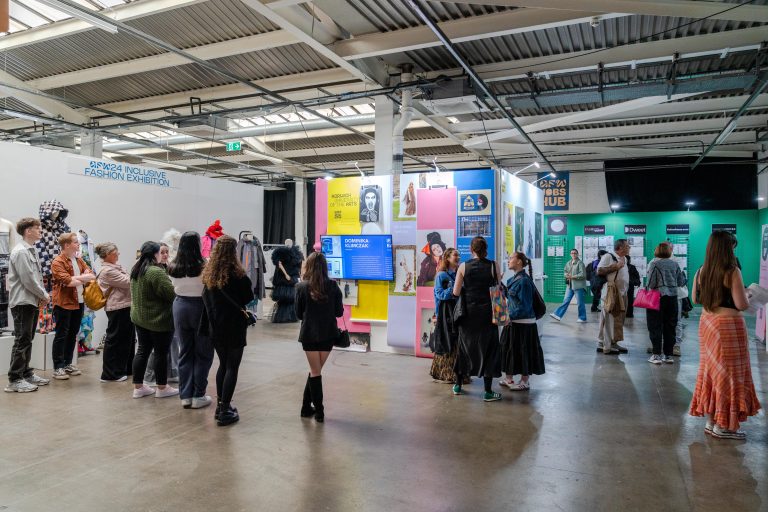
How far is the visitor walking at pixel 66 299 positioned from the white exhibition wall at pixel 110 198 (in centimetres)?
193

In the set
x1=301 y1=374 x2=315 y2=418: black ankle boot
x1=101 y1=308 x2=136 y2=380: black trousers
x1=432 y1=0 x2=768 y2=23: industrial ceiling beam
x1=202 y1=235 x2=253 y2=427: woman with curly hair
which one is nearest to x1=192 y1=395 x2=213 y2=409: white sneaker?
x1=202 y1=235 x2=253 y2=427: woman with curly hair

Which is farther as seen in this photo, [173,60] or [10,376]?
[173,60]

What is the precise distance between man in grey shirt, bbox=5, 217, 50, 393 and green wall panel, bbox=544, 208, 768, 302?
40.8 ft

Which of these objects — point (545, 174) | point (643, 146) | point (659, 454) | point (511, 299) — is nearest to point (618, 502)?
point (659, 454)

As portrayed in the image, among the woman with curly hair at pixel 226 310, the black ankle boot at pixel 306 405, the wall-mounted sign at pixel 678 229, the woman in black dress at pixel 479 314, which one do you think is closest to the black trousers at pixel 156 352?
the woman with curly hair at pixel 226 310

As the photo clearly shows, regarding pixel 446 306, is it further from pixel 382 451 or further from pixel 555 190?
pixel 555 190

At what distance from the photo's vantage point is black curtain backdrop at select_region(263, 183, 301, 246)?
740 inches

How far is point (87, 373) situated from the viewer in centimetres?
576

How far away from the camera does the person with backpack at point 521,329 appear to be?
501cm

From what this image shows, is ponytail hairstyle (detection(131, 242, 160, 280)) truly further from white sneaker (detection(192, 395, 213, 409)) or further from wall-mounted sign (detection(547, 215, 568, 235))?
wall-mounted sign (detection(547, 215, 568, 235))

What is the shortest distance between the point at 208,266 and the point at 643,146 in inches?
430

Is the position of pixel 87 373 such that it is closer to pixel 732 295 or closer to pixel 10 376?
pixel 10 376

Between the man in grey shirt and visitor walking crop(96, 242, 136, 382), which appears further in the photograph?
visitor walking crop(96, 242, 136, 382)

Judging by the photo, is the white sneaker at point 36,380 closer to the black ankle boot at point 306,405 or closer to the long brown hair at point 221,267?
the long brown hair at point 221,267
